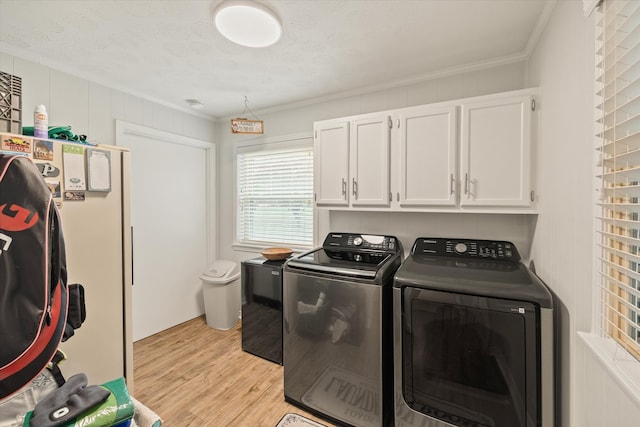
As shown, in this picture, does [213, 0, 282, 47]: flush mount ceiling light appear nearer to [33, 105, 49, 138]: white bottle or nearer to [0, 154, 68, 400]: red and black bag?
[33, 105, 49, 138]: white bottle

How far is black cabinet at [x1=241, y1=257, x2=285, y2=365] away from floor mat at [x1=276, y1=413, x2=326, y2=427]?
649 millimetres

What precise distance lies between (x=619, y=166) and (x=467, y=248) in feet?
4.05

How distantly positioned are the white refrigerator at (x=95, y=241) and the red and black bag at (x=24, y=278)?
0.75m

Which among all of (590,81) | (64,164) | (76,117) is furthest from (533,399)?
(76,117)

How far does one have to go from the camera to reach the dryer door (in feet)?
4.37

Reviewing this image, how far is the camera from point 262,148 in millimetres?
3199

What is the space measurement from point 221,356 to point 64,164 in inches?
77.8

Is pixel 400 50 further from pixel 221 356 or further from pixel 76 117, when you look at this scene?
pixel 221 356

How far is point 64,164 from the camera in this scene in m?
1.50

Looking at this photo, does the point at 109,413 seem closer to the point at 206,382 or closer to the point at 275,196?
the point at 206,382

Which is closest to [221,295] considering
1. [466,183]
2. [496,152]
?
[466,183]

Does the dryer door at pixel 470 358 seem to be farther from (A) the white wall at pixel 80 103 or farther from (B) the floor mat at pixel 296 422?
(A) the white wall at pixel 80 103

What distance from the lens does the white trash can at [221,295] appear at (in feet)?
10.0

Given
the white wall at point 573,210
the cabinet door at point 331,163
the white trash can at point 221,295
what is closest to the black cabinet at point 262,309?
the white trash can at point 221,295
